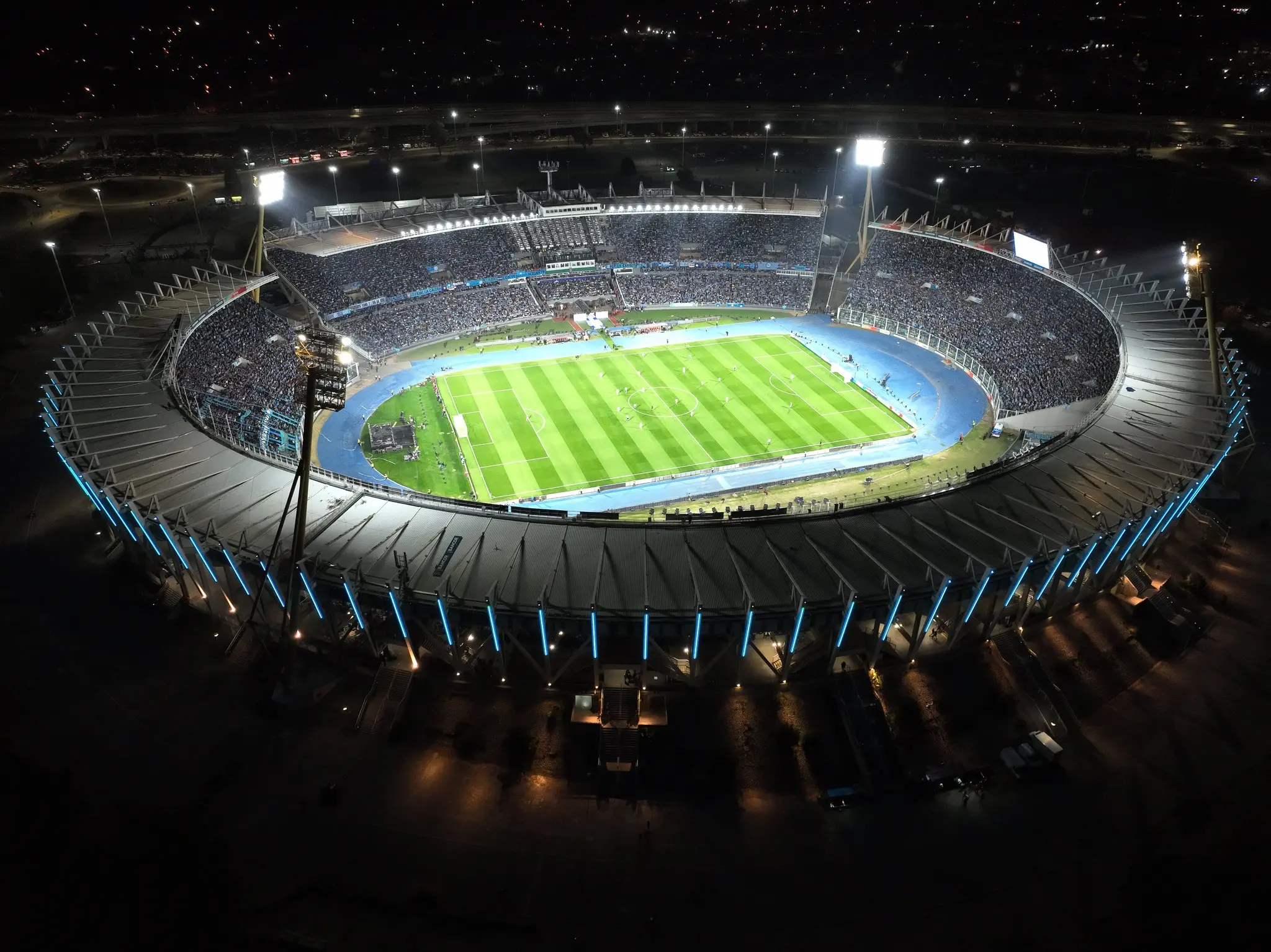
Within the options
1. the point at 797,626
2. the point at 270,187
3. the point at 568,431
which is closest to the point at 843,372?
the point at 568,431

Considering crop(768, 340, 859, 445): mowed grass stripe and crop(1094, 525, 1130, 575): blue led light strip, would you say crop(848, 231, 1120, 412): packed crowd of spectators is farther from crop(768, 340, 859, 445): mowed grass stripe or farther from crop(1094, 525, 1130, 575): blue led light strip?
crop(1094, 525, 1130, 575): blue led light strip

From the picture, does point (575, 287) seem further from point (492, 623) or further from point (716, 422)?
point (492, 623)

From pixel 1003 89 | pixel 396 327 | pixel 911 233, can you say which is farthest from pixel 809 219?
pixel 1003 89

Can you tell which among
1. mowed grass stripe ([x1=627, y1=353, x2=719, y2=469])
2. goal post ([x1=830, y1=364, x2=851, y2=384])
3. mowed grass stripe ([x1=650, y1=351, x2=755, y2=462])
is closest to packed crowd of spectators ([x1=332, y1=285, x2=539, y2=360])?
mowed grass stripe ([x1=650, y1=351, x2=755, y2=462])

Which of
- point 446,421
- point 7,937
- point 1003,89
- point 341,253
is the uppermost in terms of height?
point 1003,89

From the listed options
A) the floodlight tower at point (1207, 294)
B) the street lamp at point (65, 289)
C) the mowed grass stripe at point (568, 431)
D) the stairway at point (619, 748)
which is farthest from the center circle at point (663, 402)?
the street lamp at point (65, 289)

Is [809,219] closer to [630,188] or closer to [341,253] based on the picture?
[630,188]
